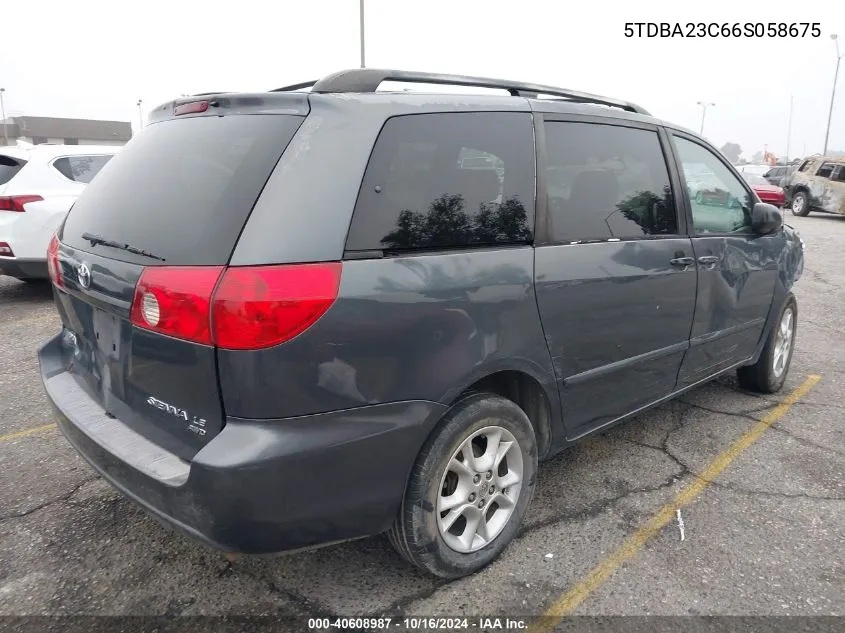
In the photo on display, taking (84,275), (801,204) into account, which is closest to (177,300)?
(84,275)

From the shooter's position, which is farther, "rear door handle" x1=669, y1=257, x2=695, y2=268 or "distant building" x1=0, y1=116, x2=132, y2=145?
→ "distant building" x1=0, y1=116, x2=132, y2=145

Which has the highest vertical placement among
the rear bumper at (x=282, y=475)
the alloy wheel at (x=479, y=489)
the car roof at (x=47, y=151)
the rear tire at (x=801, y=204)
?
the car roof at (x=47, y=151)

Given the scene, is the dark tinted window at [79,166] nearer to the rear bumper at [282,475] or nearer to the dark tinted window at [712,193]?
the rear bumper at [282,475]

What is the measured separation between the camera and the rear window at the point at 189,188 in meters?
1.92

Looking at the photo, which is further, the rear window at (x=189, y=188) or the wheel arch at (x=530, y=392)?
the wheel arch at (x=530, y=392)

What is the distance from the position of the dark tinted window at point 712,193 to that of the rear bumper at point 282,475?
2.13 meters

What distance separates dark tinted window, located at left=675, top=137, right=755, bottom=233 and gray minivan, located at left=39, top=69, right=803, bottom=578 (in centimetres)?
66

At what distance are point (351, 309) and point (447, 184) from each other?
2.08 ft

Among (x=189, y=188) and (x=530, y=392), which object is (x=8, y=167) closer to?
(x=189, y=188)

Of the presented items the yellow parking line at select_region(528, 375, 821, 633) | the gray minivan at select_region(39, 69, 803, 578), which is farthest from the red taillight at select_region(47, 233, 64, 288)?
the yellow parking line at select_region(528, 375, 821, 633)

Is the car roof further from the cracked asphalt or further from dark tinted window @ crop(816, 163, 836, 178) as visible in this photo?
dark tinted window @ crop(816, 163, 836, 178)

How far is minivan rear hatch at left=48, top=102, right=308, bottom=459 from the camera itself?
74.4 inches

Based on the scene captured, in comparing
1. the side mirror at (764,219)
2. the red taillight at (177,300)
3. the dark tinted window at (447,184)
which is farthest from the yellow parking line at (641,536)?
the red taillight at (177,300)

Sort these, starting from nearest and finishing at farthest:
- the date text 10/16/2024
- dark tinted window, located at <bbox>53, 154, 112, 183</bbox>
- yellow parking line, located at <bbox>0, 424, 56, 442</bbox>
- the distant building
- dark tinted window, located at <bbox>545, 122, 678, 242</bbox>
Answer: the date text 10/16/2024 → dark tinted window, located at <bbox>545, 122, 678, 242</bbox> → yellow parking line, located at <bbox>0, 424, 56, 442</bbox> → dark tinted window, located at <bbox>53, 154, 112, 183</bbox> → the distant building
